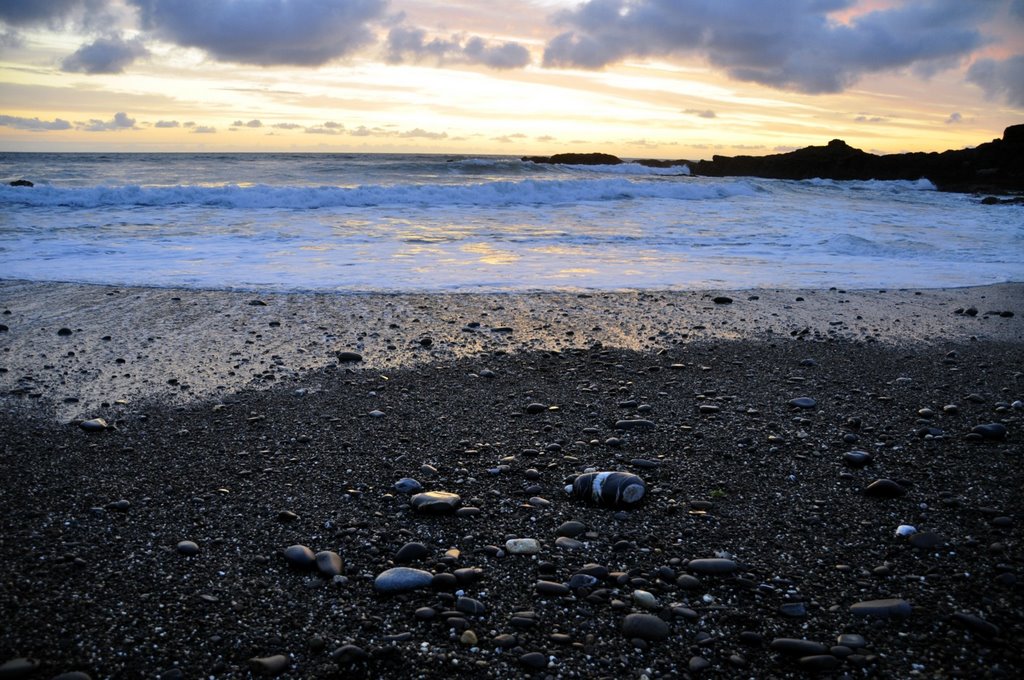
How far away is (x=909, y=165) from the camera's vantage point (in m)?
37.4

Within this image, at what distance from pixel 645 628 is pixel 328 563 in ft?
3.73

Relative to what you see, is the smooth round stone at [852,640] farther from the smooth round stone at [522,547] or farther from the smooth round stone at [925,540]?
the smooth round stone at [522,547]

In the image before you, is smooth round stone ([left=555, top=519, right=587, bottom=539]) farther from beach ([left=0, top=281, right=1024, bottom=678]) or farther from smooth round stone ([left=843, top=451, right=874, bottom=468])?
smooth round stone ([left=843, top=451, right=874, bottom=468])

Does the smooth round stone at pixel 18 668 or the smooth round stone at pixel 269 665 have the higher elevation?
the smooth round stone at pixel 269 665

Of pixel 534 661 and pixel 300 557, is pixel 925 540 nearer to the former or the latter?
pixel 534 661

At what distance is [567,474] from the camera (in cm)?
329

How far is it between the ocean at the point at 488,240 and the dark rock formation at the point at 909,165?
1473cm

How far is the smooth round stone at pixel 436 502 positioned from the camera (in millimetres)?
2879

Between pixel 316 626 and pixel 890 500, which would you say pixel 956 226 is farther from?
pixel 316 626

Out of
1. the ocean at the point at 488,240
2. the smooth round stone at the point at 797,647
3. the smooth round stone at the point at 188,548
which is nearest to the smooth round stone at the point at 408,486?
the smooth round stone at the point at 188,548

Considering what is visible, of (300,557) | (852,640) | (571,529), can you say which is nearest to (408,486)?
(300,557)

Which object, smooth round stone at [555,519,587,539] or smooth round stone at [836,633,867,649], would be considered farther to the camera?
smooth round stone at [555,519,587,539]

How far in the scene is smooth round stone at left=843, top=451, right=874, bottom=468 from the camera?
11.1ft

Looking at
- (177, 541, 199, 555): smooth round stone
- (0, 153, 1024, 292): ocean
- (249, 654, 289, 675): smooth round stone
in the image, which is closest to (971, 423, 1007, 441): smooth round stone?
(249, 654, 289, 675): smooth round stone
